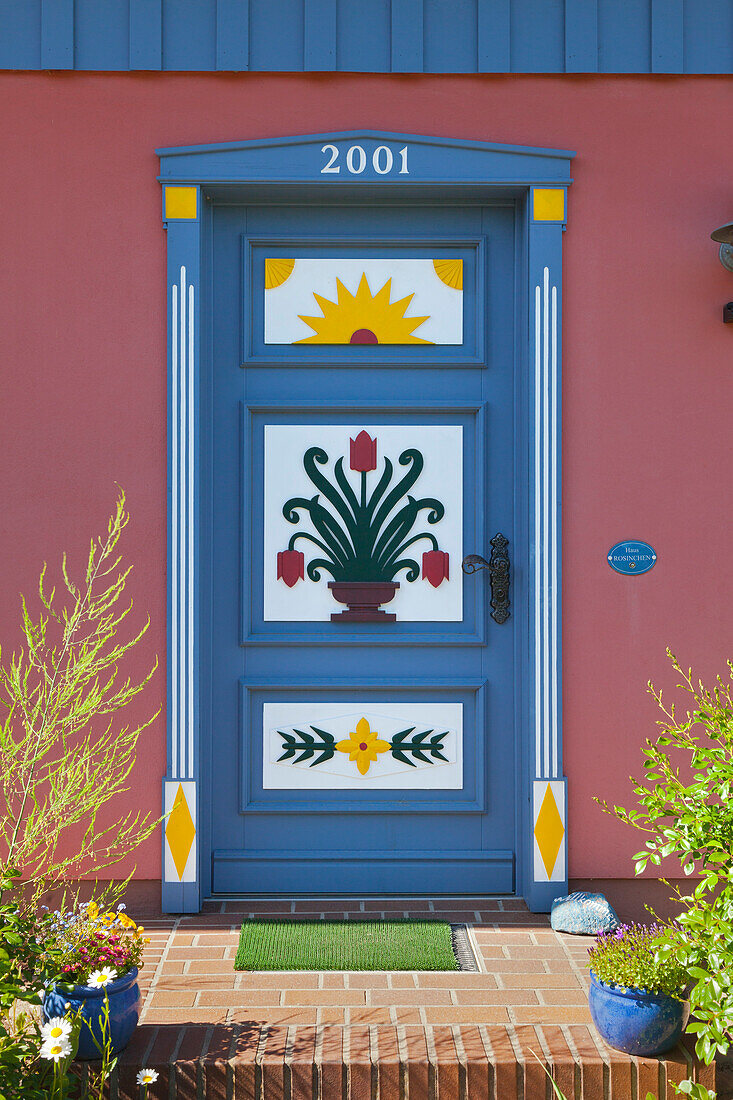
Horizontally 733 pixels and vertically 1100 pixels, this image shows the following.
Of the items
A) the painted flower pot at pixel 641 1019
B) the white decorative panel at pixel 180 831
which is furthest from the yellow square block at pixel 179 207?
the painted flower pot at pixel 641 1019

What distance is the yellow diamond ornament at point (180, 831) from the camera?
352 centimetres

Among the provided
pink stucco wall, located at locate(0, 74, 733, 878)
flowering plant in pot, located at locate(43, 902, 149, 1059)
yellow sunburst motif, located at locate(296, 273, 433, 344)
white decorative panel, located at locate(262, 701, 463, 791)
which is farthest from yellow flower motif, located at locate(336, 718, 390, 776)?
yellow sunburst motif, located at locate(296, 273, 433, 344)

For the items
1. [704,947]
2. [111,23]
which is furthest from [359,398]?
[704,947]

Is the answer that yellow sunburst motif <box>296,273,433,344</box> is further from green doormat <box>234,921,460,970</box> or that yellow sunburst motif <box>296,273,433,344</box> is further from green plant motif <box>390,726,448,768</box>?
green doormat <box>234,921,460,970</box>

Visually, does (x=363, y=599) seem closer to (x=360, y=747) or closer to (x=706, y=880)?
(x=360, y=747)

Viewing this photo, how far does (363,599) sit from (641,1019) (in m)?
1.74

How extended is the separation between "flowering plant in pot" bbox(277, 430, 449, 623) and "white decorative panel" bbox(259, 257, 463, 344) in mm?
423

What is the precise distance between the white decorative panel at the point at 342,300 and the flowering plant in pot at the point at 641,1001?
2293mm

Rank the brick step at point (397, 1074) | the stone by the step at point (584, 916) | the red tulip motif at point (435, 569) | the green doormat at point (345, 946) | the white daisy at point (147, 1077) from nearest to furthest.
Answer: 1. the white daisy at point (147, 1077)
2. the brick step at point (397, 1074)
3. the green doormat at point (345, 946)
4. the stone by the step at point (584, 916)
5. the red tulip motif at point (435, 569)

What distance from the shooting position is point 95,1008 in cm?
248

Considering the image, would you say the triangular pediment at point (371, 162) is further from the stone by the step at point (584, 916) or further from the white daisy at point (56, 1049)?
the white daisy at point (56, 1049)

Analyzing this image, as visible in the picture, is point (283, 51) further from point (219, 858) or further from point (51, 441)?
point (219, 858)

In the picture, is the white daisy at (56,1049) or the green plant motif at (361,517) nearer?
the white daisy at (56,1049)

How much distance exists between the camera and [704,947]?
231 cm
